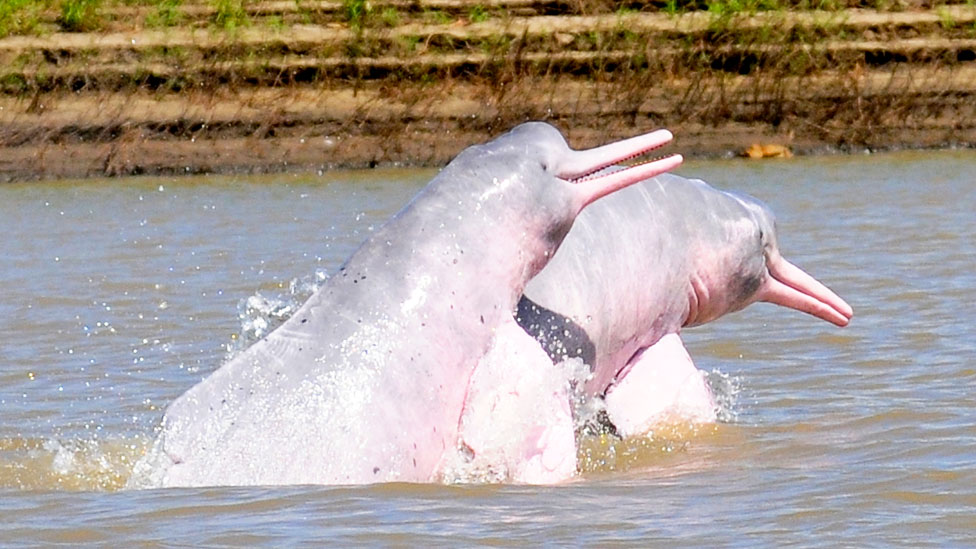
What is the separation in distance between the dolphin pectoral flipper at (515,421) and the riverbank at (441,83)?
35.2 ft

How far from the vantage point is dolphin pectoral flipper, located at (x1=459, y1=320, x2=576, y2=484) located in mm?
5105

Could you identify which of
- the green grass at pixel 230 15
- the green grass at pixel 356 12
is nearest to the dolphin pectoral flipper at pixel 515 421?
the green grass at pixel 356 12

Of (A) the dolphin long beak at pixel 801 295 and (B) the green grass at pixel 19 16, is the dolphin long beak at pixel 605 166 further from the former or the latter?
(B) the green grass at pixel 19 16

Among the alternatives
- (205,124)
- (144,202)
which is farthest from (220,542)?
(205,124)

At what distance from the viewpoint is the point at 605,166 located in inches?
216

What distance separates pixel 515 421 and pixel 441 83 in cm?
1123

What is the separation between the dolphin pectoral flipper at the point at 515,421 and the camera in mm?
5105

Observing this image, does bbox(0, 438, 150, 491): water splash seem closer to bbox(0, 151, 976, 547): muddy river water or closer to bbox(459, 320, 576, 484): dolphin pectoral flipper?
bbox(0, 151, 976, 547): muddy river water

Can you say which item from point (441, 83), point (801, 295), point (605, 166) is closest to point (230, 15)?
point (441, 83)

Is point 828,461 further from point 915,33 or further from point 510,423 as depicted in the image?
point 915,33

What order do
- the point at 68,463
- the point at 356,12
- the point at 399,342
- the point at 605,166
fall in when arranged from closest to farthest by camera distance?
the point at 399,342
the point at 605,166
the point at 68,463
the point at 356,12

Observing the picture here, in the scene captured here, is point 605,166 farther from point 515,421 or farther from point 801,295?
point 801,295

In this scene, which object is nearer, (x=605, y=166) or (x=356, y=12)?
(x=605, y=166)

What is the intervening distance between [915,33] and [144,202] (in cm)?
703
